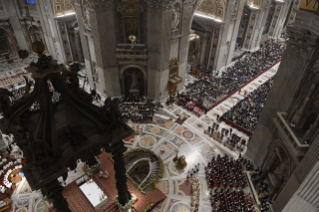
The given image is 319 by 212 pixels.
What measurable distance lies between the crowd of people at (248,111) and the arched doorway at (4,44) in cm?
3423

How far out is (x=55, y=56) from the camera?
35.2 meters

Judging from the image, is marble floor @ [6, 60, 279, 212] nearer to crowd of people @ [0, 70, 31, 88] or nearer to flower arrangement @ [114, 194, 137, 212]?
flower arrangement @ [114, 194, 137, 212]

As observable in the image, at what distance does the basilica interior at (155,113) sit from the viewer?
380 inches

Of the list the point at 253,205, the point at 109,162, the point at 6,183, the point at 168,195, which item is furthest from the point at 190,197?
the point at 6,183

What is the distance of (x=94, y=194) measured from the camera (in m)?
15.4

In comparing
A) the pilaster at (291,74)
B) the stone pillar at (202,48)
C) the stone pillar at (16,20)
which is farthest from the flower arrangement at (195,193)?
the stone pillar at (16,20)

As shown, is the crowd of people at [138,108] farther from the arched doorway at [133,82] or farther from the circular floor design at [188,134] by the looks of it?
the circular floor design at [188,134]

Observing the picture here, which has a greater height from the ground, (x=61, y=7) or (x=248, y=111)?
(x=61, y=7)

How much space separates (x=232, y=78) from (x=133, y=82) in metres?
15.2

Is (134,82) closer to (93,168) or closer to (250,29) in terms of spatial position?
(93,168)

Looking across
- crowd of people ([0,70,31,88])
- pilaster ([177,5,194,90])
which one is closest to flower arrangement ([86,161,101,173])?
pilaster ([177,5,194,90])

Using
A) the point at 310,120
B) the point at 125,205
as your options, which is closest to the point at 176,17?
the point at 310,120

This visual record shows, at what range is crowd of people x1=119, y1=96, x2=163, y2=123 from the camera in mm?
24438

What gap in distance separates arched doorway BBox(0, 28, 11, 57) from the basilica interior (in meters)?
0.15
